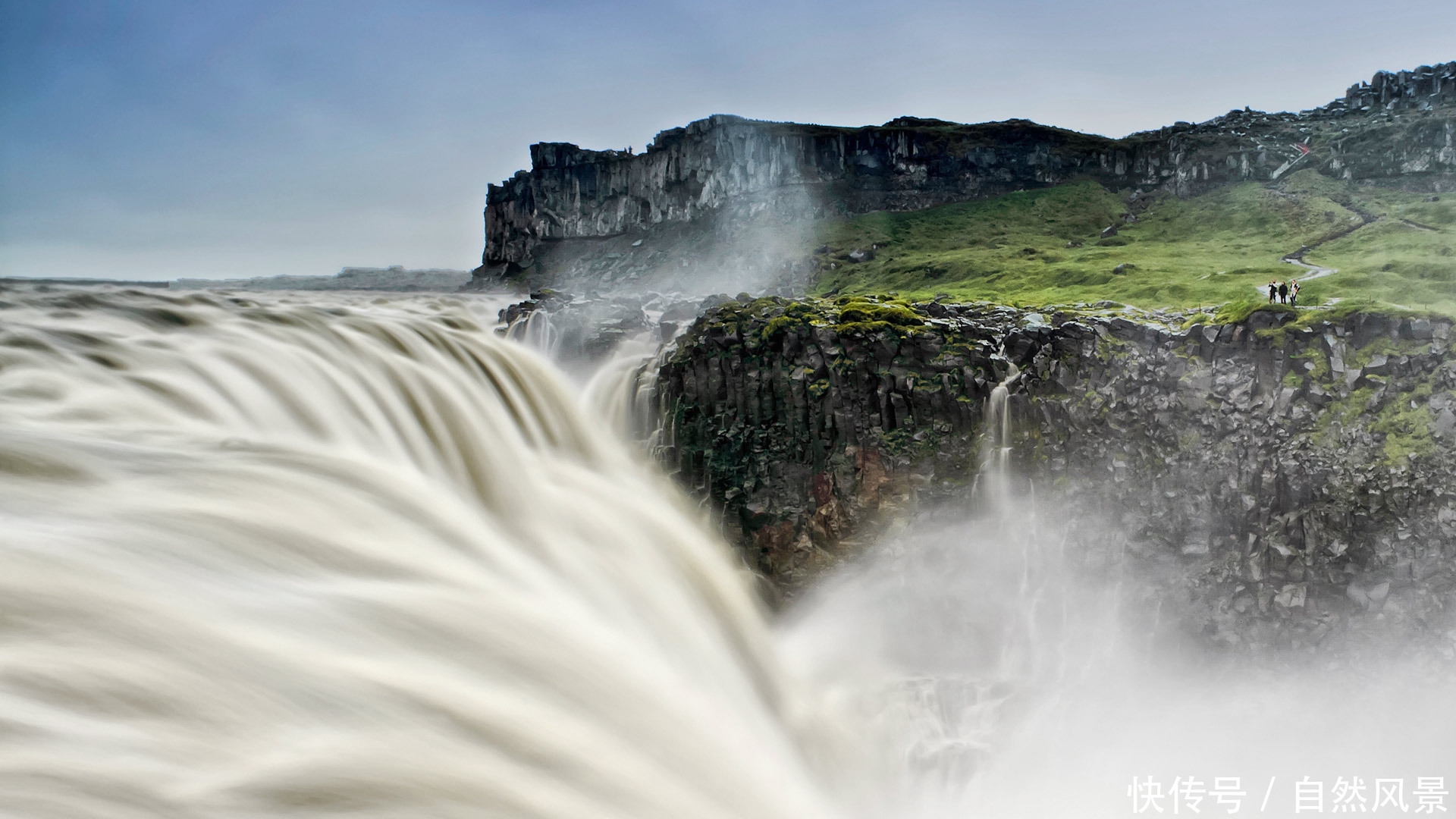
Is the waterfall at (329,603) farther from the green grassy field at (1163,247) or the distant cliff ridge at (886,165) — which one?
the distant cliff ridge at (886,165)

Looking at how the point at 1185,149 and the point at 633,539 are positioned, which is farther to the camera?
the point at 1185,149

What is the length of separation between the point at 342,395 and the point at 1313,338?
24.4 m

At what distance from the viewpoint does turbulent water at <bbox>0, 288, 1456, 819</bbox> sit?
6.56m

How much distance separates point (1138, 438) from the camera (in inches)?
840

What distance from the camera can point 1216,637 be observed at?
810 inches

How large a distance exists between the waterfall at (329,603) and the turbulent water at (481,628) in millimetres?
42

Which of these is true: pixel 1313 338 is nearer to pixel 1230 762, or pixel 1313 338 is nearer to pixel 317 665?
pixel 1230 762

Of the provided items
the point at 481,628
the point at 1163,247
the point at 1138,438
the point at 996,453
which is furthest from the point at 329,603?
the point at 1163,247

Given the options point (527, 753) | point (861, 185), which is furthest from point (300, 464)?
point (861, 185)

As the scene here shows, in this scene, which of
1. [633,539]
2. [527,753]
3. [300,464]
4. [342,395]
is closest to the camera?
[527,753]

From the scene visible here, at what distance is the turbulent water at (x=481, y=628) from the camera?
6559mm

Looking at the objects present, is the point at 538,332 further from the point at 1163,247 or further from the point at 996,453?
the point at 1163,247

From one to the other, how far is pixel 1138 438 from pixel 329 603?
2110 centimetres

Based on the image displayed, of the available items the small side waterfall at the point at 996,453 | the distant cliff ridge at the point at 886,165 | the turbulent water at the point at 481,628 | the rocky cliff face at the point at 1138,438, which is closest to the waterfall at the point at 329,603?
the turbulent water at the point at 481,628
